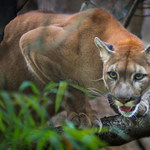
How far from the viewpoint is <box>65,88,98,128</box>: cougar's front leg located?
3.42m

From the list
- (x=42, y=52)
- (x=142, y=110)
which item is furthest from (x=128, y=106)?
(x=42, y=52)

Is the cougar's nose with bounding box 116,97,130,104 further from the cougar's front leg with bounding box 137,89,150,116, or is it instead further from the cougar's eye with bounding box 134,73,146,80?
the cougar's front leg with bounding box 137,89,150,116

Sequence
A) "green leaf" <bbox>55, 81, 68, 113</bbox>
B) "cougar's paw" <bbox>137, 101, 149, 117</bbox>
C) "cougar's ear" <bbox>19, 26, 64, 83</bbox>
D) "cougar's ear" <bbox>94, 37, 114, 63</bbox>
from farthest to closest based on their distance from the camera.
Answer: "cougar's ear" <bbox>19, 26, 64, 83</bbox> → "cougar's paw" <bbox>137, 101, 149, 117</bbox> → "cougar's ear" <bbox>94, 37, 114, 63</bbox> → "green leaf" <bbox>55, 81, 68, 113</bbox>

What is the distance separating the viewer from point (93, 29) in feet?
11.7

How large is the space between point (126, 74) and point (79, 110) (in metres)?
0.97

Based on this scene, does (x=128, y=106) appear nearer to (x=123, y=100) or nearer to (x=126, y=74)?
(x=123, y=100)

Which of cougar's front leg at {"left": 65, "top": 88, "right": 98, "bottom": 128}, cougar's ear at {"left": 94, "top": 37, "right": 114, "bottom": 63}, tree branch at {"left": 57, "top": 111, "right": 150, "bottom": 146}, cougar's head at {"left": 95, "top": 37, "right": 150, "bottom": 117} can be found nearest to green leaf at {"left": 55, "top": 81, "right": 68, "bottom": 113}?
cougar's head at {"left": 95, "top": 37, "right": 150, "bottom": 117}

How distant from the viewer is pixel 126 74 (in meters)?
2.85

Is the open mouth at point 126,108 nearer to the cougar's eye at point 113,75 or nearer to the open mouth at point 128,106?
the open mouth at point 128,106

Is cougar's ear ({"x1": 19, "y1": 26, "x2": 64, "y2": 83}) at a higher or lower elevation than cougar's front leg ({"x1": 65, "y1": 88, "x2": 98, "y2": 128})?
higher

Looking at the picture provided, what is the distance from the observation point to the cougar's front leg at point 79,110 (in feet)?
11.2

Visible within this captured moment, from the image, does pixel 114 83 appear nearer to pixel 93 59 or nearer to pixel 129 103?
pixel 129 103

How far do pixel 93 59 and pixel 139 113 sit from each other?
0.80 metres

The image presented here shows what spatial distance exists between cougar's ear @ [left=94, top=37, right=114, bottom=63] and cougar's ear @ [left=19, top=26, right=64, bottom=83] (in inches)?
21.0
